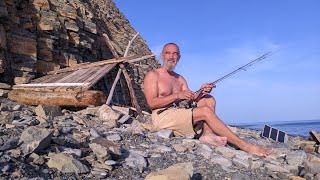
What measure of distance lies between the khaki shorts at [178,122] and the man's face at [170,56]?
844 millimetres

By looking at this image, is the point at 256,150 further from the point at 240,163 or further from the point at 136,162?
the point at 136,162

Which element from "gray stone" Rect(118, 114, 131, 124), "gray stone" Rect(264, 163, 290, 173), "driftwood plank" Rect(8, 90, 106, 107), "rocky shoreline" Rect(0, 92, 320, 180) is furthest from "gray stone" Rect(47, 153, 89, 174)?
"driftwood plank" Rect(8, 90, 106, 107)

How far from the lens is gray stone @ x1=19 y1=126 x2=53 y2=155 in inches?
128

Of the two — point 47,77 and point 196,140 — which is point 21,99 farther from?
point 196,140

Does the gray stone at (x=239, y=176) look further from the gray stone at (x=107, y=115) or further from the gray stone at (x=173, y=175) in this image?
the gray stone at (x=107, y=115)

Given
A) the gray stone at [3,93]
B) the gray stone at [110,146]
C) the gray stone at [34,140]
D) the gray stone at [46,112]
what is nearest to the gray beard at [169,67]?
the gray stone at [110,146]

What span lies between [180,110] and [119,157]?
160 centimetres

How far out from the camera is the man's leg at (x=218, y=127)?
15.1 ft

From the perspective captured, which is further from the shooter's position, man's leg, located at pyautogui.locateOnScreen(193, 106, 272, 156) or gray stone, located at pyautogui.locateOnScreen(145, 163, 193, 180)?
man's leg, located at pyautogui.locateOnScreen(193, 106, 272, 156)

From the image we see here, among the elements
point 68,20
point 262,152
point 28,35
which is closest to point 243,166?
point 262,152

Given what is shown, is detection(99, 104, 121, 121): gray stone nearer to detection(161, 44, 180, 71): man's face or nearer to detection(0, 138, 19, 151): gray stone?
detection(161, 44, 180, 71): man's face

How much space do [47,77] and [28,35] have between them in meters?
1.48

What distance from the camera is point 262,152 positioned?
450cm

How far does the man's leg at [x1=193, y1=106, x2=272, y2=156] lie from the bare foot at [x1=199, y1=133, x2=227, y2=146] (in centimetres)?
7
